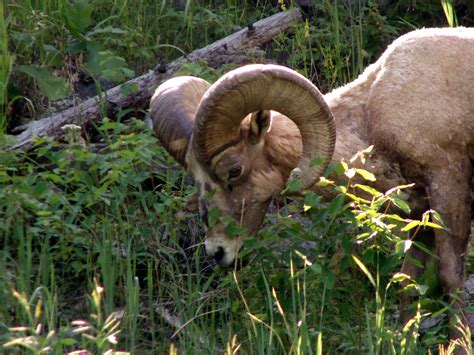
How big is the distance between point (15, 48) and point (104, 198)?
2578 mm

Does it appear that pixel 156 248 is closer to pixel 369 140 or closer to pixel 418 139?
pixel 369 140

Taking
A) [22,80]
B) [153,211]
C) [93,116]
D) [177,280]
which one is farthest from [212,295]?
[22,80]

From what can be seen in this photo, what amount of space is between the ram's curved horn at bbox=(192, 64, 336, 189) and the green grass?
27cm

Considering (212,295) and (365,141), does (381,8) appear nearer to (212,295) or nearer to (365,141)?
(365,141)

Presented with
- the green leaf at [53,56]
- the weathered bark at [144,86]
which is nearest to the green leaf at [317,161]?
the weathered bark at [144,86]

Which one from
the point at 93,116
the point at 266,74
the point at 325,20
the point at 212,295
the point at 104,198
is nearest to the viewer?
the point at 266,74

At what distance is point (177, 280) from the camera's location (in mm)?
6609

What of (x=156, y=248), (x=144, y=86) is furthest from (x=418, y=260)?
(x=144, y=86)

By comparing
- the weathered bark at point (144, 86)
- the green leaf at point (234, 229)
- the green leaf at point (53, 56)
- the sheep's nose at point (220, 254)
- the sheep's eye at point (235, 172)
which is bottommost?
the weathered bark at point (144, 86)

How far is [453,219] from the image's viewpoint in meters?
5.96

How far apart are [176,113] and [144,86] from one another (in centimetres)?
224

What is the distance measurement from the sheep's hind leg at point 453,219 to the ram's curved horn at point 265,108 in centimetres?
64

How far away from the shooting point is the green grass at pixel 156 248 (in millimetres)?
5223

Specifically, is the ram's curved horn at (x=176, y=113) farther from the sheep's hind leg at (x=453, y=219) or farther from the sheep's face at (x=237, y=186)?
the sheep's hind leg at (x=453, y=219)
